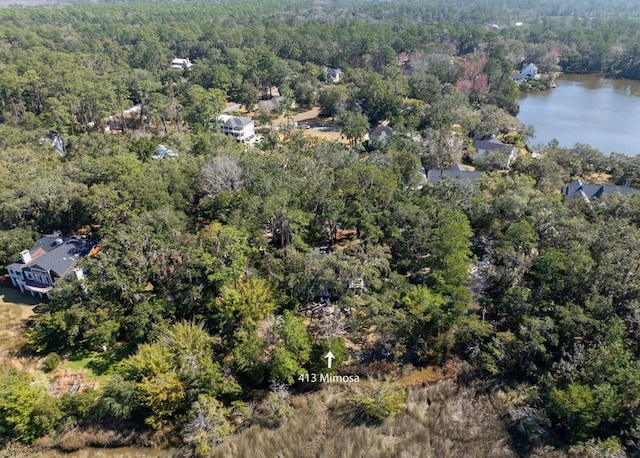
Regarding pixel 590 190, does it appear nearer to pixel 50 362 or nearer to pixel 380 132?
pixel 380 132

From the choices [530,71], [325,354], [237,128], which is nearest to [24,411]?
[325,354]

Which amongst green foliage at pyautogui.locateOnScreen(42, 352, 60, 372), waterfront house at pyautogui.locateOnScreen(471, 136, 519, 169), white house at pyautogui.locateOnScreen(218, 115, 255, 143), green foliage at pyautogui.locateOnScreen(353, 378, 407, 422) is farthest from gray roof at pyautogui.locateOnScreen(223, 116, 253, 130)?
green foliage at pyautogui.locateOnScreen(353, 378, 407, 422)

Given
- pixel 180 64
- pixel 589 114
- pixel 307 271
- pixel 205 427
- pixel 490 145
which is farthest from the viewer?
pixel 180 64

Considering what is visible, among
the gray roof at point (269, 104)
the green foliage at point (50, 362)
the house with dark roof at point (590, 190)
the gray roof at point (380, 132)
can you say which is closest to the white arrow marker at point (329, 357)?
the green foliage at point (50, 362)

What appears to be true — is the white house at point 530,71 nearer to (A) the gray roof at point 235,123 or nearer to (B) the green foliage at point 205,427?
(A) the gray roof at point 235,123

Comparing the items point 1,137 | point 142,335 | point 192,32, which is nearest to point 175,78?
point 192,32

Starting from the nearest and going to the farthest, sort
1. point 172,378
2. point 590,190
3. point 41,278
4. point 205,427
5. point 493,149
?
point 205,427, point 172,378, point 41,278, point 590,190, point 493,149
